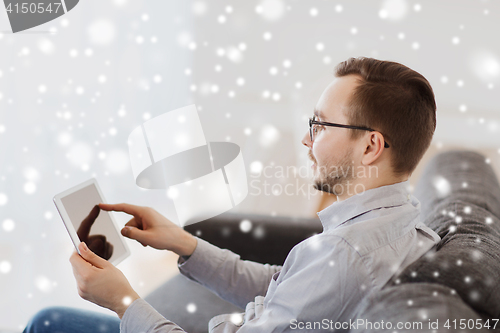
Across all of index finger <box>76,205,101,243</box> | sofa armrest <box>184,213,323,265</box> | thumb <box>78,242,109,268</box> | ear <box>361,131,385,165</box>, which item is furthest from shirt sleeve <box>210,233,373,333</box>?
sofa armrest <box>184,213,323,265</box>

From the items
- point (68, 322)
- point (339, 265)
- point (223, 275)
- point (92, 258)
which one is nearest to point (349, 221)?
point (339, 265)

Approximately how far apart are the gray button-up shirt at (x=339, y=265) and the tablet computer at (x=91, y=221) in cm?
25

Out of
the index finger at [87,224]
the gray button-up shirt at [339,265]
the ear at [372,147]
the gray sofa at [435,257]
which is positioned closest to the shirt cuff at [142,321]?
the gray button-up shirt at [339,265]

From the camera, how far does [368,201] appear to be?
0.80 metres

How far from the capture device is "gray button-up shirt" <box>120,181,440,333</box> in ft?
2.18

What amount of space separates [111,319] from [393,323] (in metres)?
0.81

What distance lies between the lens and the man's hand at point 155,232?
3.38ft

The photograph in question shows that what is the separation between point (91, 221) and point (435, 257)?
0.80m

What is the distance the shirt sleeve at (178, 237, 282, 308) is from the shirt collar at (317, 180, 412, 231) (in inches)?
14.7

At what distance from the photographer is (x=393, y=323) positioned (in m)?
0.51

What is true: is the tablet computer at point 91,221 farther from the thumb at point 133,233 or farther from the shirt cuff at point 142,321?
the shirt cuff at point 142,321

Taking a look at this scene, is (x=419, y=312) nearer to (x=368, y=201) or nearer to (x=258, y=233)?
(x=368, y=201)

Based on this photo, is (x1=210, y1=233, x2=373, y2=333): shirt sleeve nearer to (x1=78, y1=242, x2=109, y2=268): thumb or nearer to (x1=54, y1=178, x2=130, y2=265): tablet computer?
(x1=78, y1=242, x2=109, y2=268): thumb

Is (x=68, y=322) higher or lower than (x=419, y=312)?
lower
